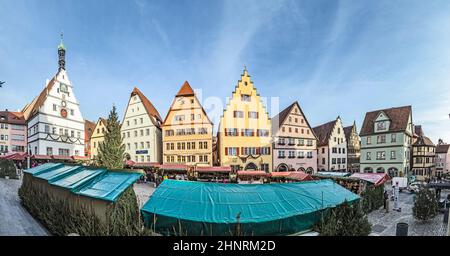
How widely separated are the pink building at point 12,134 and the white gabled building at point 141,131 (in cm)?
2043

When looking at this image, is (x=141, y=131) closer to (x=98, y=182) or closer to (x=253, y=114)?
(x=253, y=114)

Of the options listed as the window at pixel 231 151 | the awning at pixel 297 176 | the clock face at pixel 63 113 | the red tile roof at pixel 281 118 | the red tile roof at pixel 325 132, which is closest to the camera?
the awning at pixel 297 176

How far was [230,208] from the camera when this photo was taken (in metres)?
7.32

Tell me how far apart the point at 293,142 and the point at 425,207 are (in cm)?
2027

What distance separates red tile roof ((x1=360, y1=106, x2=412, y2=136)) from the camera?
31.9 metres

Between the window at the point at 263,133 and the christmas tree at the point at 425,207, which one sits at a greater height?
the window at the point at 263,133

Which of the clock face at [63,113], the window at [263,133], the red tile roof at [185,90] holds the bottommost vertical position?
the window at [263,133]

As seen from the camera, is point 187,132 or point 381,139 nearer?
point 187,132

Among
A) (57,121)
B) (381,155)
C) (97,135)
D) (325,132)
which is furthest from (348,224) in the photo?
(97,135)

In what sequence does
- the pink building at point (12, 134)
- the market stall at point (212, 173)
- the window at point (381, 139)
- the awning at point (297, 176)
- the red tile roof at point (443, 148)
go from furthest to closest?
the red tile roof at point (443, 148) < the pink building at point (12, 134) < the window at point (381, 139) < the market stall at point (212, 173) < the awning at point (297, 176)

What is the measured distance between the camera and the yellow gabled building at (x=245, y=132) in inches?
1110

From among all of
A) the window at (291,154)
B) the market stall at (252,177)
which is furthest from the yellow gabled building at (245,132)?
the market stall at (252,177)

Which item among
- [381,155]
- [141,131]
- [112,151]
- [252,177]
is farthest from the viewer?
[381,155]

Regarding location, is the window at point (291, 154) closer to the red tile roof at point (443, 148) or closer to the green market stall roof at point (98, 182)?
the green market stall roof at point (98, 182)
